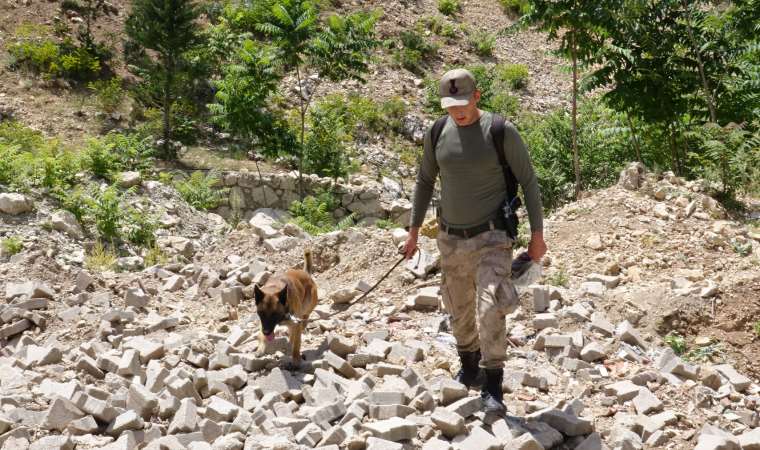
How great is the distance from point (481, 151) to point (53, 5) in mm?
24075

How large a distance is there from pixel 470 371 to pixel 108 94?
60.4 feet

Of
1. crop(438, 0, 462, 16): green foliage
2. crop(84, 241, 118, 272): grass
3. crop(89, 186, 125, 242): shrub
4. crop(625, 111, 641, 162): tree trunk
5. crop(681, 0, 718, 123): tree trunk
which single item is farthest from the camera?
crop(438, 0, 462, 16): green foliage

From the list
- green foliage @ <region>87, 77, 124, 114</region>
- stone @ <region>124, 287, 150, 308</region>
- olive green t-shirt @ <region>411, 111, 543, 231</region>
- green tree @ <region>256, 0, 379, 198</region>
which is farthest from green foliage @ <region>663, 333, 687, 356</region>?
green foliage @ <region>87, 77, 124, 114</region>

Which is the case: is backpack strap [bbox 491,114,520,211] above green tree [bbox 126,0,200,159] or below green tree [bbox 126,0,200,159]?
above

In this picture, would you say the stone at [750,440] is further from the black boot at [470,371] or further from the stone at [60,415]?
the stone at [60,415]

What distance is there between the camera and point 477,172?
4.36 m

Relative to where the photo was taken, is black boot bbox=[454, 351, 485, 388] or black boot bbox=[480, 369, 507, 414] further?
black boot bbox=[454, 351, 485, 388]

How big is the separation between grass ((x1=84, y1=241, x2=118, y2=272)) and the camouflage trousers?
230 inches

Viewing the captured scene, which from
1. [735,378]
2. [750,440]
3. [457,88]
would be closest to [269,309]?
[457,88]

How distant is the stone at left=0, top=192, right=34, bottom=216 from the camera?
31.3ft

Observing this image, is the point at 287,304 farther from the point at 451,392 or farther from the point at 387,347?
the point at 451,392

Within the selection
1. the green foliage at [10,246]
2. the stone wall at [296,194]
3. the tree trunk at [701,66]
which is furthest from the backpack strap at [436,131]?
the stone wall at [296,194]

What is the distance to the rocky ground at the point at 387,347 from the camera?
4465mm

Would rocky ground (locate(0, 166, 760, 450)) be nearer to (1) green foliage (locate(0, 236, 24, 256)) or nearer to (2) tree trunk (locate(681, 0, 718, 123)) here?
(1) green foliage (locate(0, 236, 24, 256))
